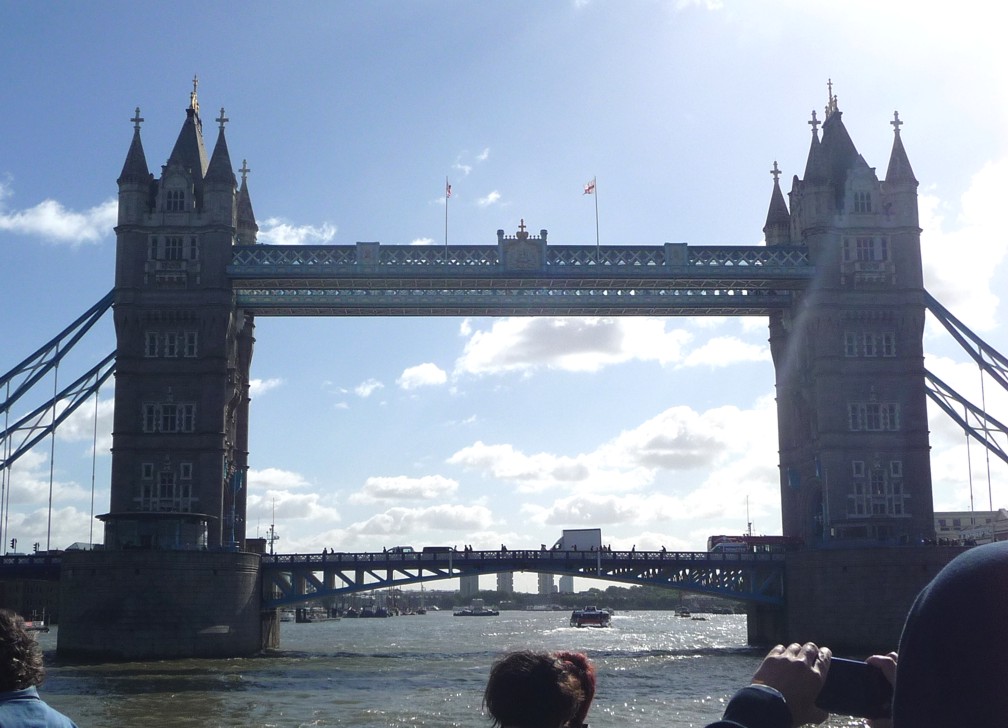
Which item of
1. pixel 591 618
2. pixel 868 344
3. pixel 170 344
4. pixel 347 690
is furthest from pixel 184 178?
pixel 591 618

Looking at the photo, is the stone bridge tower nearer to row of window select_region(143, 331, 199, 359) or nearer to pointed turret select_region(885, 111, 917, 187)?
row of window select_region(143, 331, 199, 359)

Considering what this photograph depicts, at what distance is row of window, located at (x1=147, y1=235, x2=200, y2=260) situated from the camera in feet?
222

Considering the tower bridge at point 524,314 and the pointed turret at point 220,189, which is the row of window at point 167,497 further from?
the pointed turret at point 220,189

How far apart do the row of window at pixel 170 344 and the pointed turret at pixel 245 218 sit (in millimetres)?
14665

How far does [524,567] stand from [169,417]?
21309 millimetres

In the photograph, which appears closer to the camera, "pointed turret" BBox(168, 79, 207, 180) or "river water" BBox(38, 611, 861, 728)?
"river water" BBox(38, 611, 861, 728)

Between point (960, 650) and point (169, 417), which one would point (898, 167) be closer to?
point (169, 417)

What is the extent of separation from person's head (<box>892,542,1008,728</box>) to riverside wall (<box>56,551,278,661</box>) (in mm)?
59907

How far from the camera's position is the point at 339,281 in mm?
68750

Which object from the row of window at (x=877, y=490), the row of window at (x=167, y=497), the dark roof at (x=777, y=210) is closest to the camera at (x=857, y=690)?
the row of window at (x=167, y=497)

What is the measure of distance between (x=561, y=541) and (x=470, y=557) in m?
15.7

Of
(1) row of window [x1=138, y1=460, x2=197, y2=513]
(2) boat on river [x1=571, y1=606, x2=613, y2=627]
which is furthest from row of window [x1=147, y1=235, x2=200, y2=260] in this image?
(2) boat on river [x1=571, y1=606, x2=613, y2=627]

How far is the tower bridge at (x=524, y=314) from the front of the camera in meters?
66.5

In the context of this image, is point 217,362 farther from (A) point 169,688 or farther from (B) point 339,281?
(A) point 169,688
